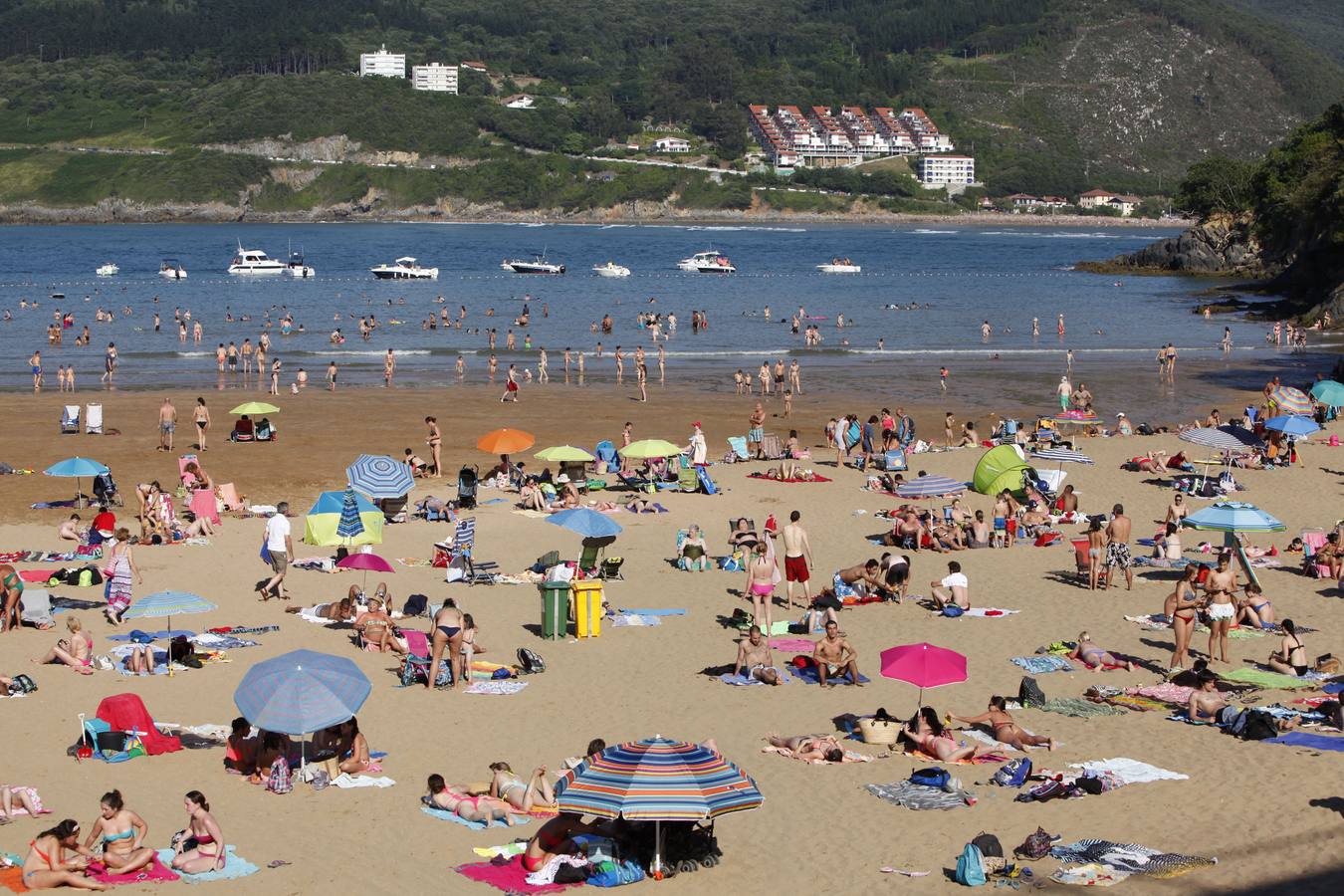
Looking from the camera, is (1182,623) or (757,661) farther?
(1182,623)

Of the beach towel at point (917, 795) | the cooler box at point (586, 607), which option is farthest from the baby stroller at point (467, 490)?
the beach towel at point (917, 795)

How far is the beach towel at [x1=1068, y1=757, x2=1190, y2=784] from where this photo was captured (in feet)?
41.3

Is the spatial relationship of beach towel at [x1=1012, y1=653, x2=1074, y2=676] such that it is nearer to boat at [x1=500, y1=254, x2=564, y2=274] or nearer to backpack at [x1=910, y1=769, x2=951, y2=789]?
backpack at [x1=910, y1=769, x2=951, y2=789]


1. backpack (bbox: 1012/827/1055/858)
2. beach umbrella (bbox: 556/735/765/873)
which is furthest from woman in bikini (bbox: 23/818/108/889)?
backpack (bbox: 1012/827/1055/858)

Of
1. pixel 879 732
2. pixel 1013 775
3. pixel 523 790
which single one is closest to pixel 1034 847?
pixel 1013 775

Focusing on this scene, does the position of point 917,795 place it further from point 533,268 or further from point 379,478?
point 533,268

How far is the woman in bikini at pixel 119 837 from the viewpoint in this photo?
34.7 feet

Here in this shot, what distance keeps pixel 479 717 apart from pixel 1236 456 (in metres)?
17.7

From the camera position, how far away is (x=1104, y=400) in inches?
1539

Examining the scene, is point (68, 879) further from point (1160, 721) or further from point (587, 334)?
point (587, 334)

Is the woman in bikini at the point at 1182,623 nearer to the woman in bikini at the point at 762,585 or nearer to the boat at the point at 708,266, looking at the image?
the woman in bikini at the point at 762,585

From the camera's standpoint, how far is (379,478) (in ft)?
74.4

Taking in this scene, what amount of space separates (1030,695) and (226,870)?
7.60 metres

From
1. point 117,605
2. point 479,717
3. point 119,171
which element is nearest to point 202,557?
point 117,605
